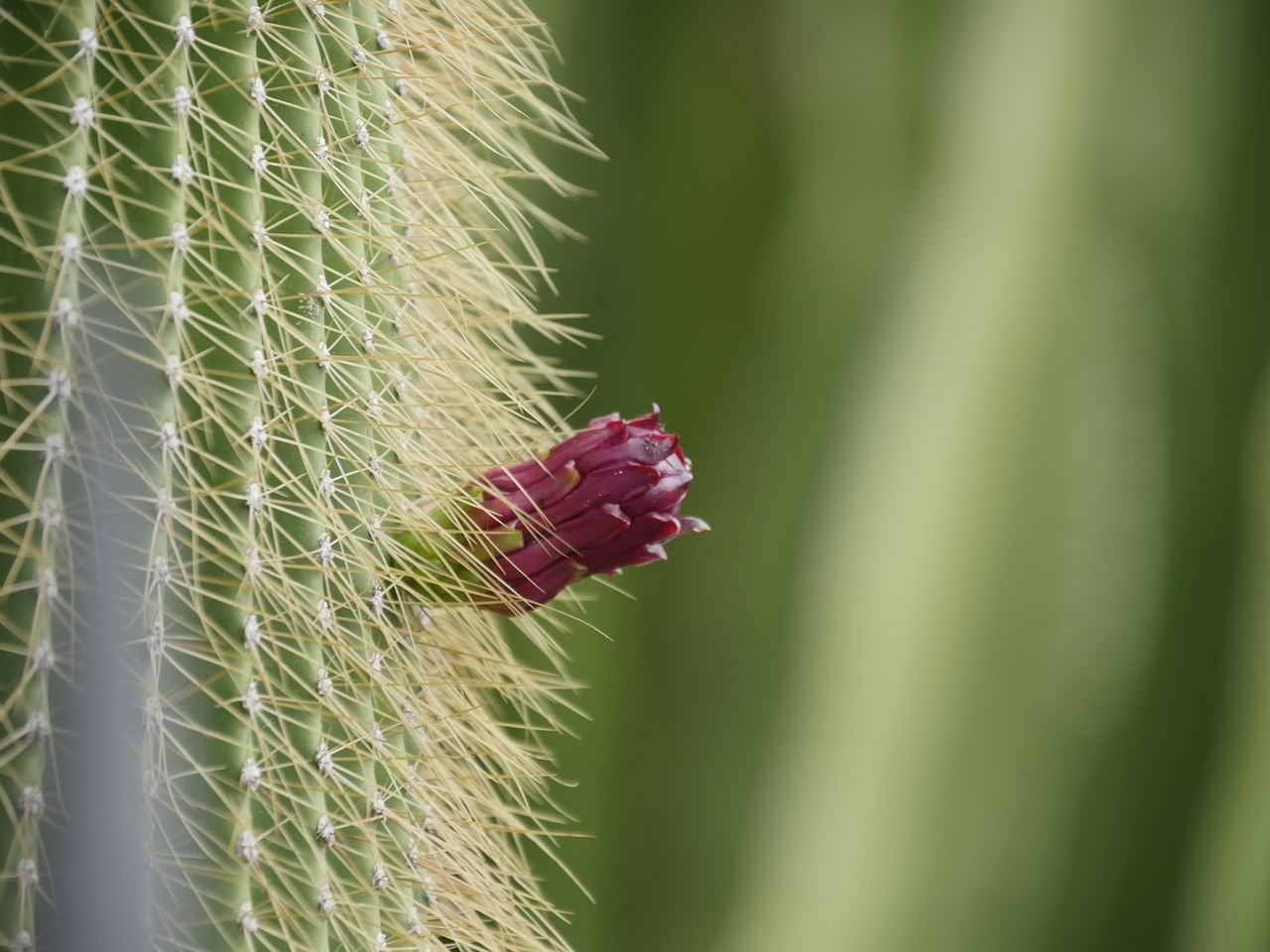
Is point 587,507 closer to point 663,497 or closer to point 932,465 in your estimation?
point 663,497

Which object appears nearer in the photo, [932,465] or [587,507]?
[587,507]

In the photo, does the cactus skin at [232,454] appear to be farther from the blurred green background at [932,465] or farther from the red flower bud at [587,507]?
the blurred green background at [932,465]

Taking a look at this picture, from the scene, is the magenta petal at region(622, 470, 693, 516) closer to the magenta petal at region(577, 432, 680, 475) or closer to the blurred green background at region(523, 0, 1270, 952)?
the magenta petal at region(577, 432, 680, 475)

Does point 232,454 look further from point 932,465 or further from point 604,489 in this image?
point 932,465

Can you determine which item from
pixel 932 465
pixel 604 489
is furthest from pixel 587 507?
pixel 932 465

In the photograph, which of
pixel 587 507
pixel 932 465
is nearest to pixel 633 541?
pixel 587 507

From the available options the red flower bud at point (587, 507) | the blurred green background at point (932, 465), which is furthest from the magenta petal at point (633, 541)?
the blurred green background at point (932, 465)
